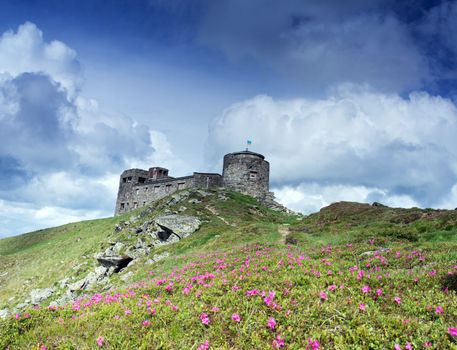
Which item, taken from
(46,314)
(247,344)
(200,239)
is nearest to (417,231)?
(200,239)

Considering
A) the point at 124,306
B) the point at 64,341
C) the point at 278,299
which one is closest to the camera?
the point at 64,341

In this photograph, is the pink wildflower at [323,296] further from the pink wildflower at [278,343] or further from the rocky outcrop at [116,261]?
the rocky outcrop at [116,261]

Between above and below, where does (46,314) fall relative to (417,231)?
below

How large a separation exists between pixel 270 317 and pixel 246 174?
2457 inches

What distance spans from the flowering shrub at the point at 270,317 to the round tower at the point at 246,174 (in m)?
58.3

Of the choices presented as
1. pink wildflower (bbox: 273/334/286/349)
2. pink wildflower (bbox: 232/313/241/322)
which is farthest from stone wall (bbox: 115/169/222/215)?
pink wildflower (bbox: 273/334/286/349)

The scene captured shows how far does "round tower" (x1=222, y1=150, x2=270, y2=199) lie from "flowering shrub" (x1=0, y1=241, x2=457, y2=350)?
58.3m

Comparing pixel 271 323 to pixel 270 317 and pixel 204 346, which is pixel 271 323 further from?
pixel 204 346

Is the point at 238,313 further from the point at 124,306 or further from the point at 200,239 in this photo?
the point at 200,239

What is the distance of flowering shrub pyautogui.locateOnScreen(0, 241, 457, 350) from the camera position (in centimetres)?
662

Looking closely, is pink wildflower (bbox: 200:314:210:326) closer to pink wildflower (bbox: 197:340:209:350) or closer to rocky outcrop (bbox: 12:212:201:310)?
pink wildflower (bbox: 197:340:209:350)

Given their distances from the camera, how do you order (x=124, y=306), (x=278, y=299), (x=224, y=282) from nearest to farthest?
(x=278, y=299) → (x=124, y=306) → (x=224, y=282)

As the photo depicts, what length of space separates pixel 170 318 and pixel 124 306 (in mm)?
1915

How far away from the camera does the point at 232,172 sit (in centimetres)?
7050
